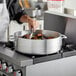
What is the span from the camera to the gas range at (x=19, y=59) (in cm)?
92

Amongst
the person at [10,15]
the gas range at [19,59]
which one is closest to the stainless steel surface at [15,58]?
the gas range at [19,59]

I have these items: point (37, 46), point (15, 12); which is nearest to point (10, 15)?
point (15, 12)

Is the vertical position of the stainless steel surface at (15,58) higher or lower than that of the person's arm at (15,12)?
lower

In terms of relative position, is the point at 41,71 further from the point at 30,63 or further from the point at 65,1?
the point at 65,1

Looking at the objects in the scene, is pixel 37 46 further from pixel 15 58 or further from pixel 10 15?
pixel 10 15

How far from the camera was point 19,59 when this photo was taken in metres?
0.92

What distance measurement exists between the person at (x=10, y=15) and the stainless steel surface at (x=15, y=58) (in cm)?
21

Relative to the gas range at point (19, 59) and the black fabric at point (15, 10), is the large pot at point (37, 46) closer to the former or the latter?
the gas range at point (19, 59)

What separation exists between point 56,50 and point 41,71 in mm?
134

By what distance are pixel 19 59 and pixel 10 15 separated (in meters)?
0.51

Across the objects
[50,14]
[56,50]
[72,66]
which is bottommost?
[72,66]

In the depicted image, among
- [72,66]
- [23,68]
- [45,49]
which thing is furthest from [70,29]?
[23,68]

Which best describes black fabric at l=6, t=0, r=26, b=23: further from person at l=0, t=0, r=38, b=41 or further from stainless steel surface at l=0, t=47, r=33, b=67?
stainless steel surface at l=0, t=47, r=33, b=67

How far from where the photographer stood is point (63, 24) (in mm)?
1449
